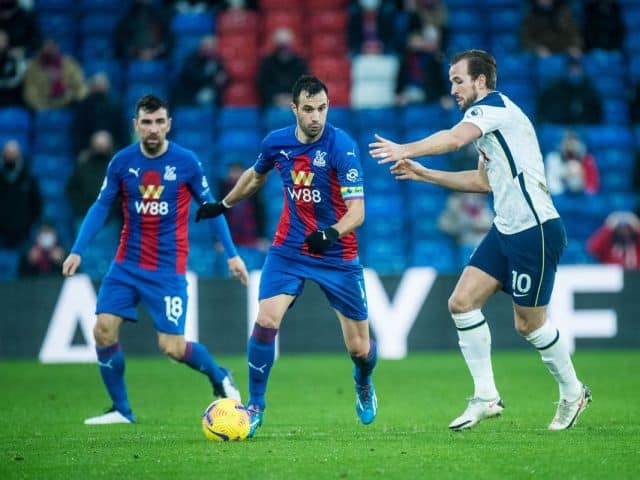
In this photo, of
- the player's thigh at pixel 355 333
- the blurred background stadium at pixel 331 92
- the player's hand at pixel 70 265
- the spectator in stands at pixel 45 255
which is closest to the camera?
the player's thigh at pixel 355 333

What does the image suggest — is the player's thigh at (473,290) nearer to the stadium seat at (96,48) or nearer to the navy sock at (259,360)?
the navy sock at (259,360)

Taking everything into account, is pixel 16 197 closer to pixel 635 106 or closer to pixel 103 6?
pixel 103 6

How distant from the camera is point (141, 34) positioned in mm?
19500

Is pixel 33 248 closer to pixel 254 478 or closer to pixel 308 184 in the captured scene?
pixel 308 184

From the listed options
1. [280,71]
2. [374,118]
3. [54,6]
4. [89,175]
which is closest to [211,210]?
[89,175]

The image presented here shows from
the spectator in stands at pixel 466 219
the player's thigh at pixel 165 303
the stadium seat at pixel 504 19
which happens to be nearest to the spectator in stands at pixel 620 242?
the spectator in stands at pixel 466 219

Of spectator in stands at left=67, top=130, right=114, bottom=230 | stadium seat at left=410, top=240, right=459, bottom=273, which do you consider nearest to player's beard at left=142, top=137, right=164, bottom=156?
spectator in stands at left=67, top=130, right=114, bottom=230

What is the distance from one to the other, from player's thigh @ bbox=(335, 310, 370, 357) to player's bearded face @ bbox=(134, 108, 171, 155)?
2.10m

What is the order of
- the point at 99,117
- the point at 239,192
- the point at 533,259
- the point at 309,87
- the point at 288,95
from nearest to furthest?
1. the point at 533,259
2. the point at 309,87
3. the point at 239,192
4. the point at 99,117
5. the point at 288,95

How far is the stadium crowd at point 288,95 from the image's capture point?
1723 centimetres

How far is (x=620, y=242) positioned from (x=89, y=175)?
734cm

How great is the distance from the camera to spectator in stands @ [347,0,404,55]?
1934cm

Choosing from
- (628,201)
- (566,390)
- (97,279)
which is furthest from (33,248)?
(566,390)

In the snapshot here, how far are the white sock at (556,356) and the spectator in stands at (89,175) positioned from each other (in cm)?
970
